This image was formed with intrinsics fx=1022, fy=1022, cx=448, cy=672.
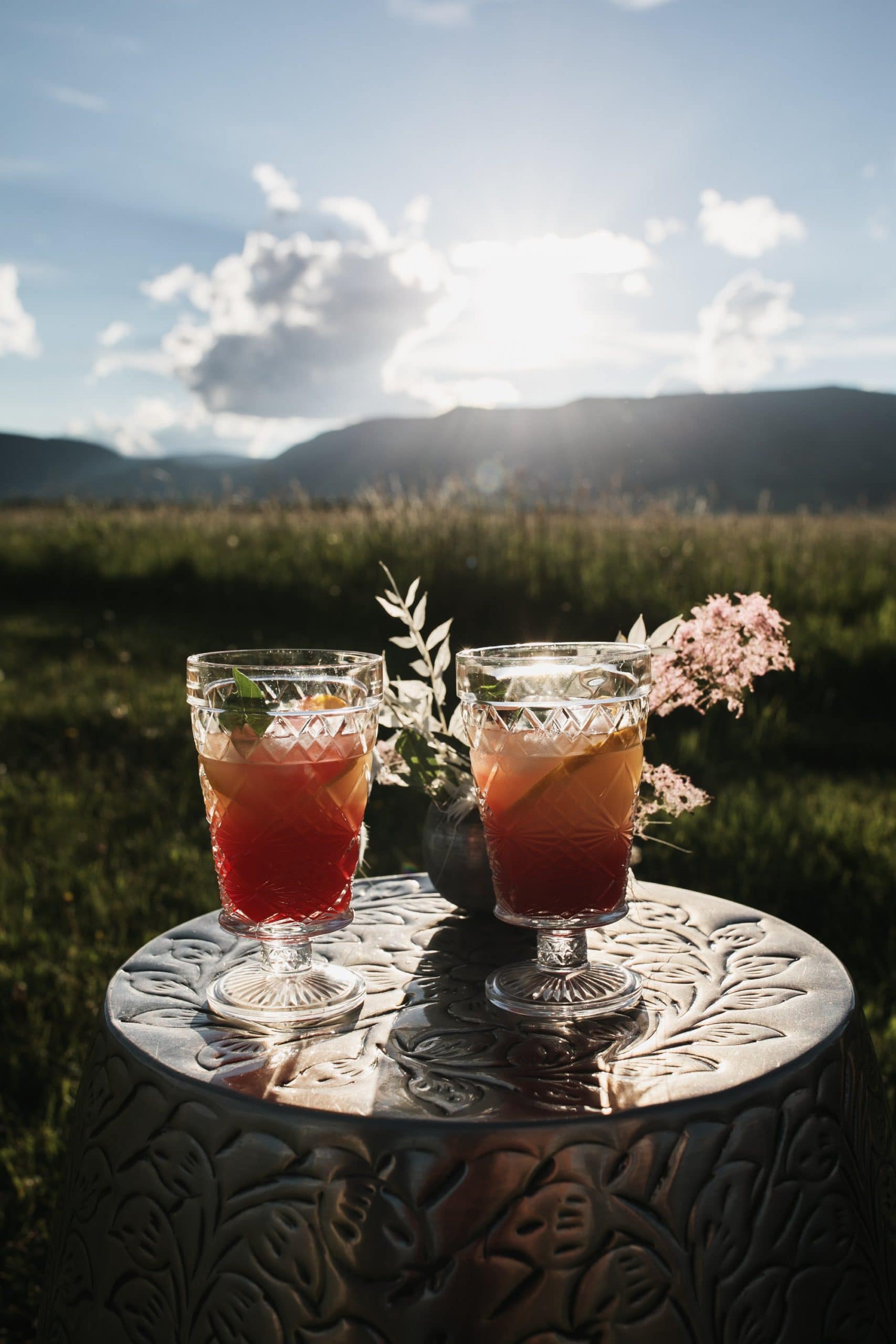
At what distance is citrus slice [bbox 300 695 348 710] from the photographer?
1.19 metres

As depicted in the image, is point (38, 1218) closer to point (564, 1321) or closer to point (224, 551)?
point (564, 1321)

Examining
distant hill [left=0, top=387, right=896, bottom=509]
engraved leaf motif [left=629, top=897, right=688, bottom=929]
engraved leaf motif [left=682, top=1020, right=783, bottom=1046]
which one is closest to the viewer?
engraved leaf motif [left=682, top=1020, right=783, bottom=1046]

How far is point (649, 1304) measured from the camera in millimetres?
909

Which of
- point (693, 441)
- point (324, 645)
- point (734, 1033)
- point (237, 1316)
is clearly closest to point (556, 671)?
point (734, 1033)

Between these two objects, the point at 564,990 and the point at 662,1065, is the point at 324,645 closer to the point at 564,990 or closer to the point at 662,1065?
the point at 564,990

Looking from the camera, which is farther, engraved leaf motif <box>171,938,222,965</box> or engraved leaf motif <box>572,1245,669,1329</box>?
engraved leaf motif <box>171,938,222,965</box>

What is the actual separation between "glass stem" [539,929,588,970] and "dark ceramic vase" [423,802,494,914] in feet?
0.66

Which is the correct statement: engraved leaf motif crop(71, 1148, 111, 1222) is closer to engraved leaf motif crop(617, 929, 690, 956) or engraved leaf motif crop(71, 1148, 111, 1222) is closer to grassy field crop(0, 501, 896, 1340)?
engraved leaf motif crop(617, 929, 690, 956)

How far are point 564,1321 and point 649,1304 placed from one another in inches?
3.1

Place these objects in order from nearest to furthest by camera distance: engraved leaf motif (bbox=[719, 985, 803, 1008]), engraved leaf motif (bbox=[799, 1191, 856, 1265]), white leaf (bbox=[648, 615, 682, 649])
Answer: engraved leaf motif (bbox=[799, 1191, 856, 1265]), engraved leaf motif (bbox=[719, 985, 803, 1008]), white leaf (bbox=[648, 615, 682, 649])

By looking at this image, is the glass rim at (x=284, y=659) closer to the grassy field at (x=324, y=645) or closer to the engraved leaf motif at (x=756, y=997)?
the engraved leaf motif at (x=756, y=997)

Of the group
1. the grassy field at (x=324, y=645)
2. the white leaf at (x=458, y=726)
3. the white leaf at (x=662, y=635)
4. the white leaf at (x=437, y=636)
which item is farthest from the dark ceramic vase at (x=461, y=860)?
the grassy field at (x=324, y=645)

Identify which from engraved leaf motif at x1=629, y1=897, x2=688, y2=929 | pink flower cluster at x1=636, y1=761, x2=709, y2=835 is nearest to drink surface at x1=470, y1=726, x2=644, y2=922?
pink flower cluster at x1=636, y1=761, x2=709, y2=835

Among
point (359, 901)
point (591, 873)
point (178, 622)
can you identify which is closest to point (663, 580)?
point (178, 622)
